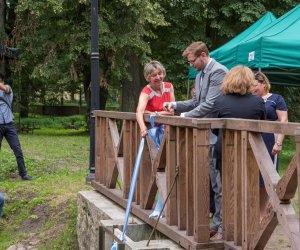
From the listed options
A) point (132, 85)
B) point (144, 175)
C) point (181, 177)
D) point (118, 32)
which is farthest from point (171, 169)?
point (132, 85)

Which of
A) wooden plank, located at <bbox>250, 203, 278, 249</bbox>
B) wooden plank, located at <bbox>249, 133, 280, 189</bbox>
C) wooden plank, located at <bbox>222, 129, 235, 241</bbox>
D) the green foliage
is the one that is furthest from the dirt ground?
the green foliage

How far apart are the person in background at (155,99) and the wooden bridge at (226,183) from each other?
0.09 metres

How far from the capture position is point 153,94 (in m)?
6.12

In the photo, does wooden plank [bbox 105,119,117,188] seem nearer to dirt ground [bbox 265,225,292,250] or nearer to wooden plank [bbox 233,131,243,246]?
dirt ground [bbox 265,225,292,250]

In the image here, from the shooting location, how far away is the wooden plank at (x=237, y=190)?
459cm

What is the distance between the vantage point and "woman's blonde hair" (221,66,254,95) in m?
4.88

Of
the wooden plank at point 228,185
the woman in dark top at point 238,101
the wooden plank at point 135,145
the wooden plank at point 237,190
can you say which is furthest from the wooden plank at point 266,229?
the wooden plank at point 135,145

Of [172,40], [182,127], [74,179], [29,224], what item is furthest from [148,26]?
[182,127]

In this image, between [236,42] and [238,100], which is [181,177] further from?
[236,42]

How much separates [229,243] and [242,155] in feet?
2.37

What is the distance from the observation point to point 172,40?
2230 centimetres

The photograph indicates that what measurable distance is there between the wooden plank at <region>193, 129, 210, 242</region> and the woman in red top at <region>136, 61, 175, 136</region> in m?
1.24

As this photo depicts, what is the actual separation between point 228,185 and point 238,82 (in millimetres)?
796

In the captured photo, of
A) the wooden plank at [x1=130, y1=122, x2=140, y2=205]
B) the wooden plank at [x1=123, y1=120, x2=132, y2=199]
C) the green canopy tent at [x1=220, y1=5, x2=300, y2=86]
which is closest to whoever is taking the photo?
the wooden plank at [x1=130, y1=122, x2=140, y2=205]
